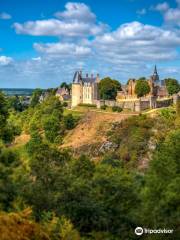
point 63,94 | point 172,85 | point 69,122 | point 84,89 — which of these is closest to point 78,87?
point 84,89

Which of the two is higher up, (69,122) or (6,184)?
(6,184)

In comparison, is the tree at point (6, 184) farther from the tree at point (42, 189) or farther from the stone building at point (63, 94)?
the stone building at point (63, 94)

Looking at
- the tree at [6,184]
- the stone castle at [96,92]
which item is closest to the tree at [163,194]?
the tree at [6,184]

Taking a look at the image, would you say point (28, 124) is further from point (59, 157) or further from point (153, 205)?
point (153, 205)

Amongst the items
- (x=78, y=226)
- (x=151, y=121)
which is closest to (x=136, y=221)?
(x=78, y=226)

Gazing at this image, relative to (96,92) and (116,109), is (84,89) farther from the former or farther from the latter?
(116,109)
